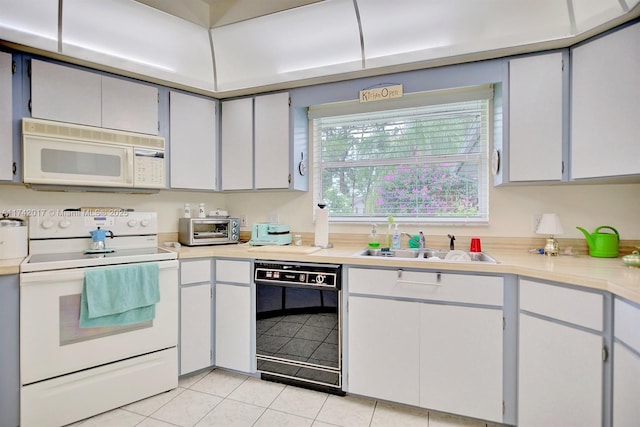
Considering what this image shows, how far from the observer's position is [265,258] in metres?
2.26

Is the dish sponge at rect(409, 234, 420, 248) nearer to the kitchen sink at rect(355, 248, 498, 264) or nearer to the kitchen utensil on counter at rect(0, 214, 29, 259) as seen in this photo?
the kitchen sink at rect(355, 248, 498, 264)

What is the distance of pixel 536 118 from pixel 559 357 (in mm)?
1397

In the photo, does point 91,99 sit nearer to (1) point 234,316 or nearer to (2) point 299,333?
(1) point 234,316

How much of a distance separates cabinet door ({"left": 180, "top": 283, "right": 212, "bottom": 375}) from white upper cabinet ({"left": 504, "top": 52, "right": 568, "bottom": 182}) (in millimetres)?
2341

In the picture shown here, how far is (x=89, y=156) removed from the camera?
2182 mm

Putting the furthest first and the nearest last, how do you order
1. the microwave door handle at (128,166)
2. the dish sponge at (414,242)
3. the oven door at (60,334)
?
the dish sponge at (414,242)
the microwave door handle at (128,166)
the oven door at (60,334)

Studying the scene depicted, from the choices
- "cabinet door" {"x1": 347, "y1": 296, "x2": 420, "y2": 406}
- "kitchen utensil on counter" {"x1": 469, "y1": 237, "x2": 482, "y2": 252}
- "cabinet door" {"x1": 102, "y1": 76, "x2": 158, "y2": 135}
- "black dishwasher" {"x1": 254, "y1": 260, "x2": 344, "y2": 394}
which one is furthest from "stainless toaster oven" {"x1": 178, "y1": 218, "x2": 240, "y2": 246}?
"kitchen utensil on counter" {"x1": 469, "y1": 237, "x2": 482, "y2": 252}

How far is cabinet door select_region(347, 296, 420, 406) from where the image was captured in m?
1.90

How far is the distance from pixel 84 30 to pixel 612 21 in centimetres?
318

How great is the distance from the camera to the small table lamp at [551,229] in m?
2.06

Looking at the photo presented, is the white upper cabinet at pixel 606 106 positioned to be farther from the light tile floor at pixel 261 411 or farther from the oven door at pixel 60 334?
the oven door at pixel 60 334

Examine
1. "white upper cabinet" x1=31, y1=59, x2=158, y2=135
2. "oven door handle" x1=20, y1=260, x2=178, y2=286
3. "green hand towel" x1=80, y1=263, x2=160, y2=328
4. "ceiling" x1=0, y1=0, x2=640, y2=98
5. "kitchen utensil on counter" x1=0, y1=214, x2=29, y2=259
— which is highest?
"ceiling" x1=0, y1=0, x2=640, y2=98

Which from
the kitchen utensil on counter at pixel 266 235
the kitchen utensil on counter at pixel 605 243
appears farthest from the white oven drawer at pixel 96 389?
the kitchen utensil on counter at pixel 605 243

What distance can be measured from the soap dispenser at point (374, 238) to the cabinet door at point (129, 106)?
190 cm
